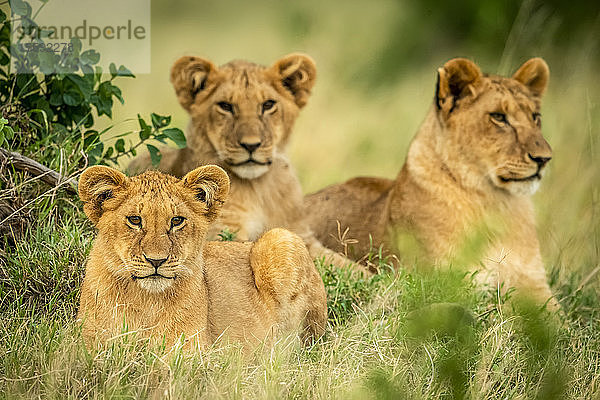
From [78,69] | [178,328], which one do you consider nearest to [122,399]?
[178,328]

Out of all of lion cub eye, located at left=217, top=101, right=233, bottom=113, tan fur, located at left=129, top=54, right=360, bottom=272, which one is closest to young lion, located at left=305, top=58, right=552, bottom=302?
tan fur, located at left=129, top=54, right=360, bottom=272

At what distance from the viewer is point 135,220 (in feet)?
11.1

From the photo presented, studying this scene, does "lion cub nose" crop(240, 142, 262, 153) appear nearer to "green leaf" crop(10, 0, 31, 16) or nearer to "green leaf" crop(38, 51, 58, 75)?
"green leaf" crop(38, 51, 58, 75)

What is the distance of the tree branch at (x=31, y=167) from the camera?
4430mm

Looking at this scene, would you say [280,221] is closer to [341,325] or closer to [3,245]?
[341,325]

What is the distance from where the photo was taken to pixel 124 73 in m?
5.07

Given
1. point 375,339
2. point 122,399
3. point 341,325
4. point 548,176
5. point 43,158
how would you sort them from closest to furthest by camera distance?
point 122,399
point 375,339
point 341,325
point 43,158
point 548,176

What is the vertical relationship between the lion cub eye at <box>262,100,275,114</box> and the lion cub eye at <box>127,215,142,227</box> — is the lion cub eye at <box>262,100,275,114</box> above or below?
below

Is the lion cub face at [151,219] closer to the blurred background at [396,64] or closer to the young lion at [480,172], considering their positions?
the blurred background at [396,64]

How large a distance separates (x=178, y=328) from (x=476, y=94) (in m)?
2.58

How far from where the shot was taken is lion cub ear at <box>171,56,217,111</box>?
5.44 m

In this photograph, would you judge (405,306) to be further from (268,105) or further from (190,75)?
(190,75)

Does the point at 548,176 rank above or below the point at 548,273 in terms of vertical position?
above

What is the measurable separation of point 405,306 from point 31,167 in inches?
77.2
